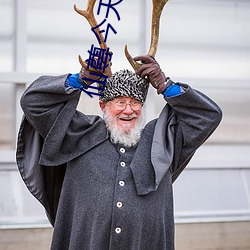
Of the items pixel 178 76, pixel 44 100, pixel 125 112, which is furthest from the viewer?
pixel 178 76

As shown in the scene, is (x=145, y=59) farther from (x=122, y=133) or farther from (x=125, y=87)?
(x=122, y=133)

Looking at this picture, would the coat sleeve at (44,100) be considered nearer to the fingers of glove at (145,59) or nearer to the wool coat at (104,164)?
the wool coat at (104,164)

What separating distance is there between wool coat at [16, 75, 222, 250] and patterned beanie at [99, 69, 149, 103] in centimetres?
12

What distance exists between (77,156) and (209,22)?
7.57 feet

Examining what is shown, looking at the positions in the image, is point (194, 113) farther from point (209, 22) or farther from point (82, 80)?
point (209, 22)

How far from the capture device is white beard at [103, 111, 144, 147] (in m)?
2.30

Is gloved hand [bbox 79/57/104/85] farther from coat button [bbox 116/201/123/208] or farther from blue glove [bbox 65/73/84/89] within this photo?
coat button [bbox 116/201/123/208]

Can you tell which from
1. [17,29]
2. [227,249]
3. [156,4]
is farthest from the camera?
[227,249]

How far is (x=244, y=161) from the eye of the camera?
4.23 meters

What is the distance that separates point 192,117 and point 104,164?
0.39 meters

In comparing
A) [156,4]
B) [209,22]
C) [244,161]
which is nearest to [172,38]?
[209,22]

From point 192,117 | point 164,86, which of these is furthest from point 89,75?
point 192,117

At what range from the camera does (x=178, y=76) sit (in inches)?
163

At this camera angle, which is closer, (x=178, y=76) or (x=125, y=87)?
(x=125, y=87)
